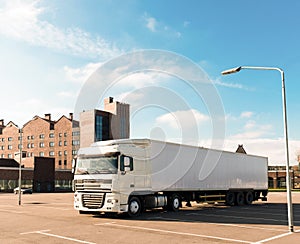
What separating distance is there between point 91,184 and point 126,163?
A: 2.03m

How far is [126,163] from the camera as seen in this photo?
729 inches

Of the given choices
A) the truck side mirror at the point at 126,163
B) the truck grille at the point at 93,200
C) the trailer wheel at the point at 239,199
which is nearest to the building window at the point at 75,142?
the trailer wheel at the point at 239,199

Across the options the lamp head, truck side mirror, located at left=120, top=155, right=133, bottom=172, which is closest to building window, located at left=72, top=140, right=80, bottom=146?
truck side mirror, located at left=120, top=155, right=133, bottom=172

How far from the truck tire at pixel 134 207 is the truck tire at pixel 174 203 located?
270cm

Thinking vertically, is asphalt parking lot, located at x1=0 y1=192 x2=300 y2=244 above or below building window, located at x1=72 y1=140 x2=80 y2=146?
below

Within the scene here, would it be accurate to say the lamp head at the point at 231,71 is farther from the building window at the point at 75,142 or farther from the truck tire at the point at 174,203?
the building window at the point at 75,142

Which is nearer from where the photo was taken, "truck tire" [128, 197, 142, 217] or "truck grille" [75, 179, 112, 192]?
"truck grille" [75, 179, 112, 192]

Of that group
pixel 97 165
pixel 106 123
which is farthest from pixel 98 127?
pixel 97 165

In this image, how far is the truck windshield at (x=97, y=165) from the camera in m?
18.4

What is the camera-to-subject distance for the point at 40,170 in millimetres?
74812

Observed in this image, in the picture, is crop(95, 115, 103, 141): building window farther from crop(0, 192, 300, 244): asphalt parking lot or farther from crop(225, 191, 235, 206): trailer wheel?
crop(0, 192, 300, 244): asphalt parking lot

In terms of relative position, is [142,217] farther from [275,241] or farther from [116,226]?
[275,241]

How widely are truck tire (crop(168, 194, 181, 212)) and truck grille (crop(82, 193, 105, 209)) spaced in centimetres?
498

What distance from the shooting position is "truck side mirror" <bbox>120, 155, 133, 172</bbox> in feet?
60.2
